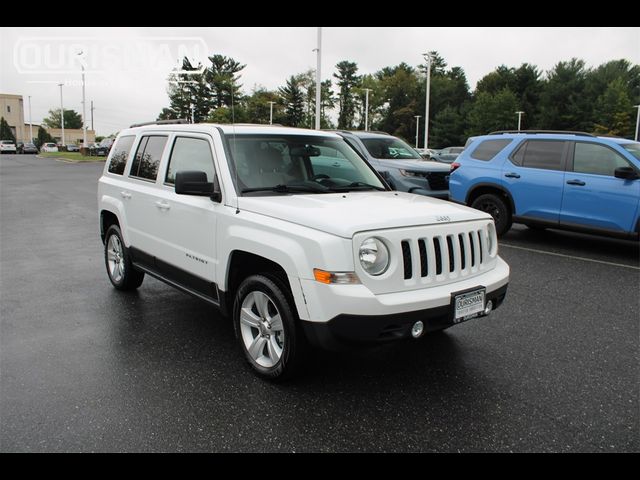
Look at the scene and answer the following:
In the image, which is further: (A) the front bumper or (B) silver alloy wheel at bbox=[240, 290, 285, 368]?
(B) silver alloy wheel at bbox=[240, 290, 285, 368]

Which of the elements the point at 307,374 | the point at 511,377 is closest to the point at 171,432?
the point at 307,374

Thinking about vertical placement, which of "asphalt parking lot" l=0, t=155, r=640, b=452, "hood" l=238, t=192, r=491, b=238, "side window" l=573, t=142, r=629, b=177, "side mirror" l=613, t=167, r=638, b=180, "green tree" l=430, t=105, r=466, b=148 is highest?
"green tree" l=430, t=105, r=466, b=148

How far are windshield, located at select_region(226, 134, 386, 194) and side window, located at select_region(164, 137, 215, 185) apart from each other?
257 mm

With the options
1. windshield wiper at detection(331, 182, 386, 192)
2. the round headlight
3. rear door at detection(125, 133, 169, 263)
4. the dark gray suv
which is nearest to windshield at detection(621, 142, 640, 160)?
the dark gray suv

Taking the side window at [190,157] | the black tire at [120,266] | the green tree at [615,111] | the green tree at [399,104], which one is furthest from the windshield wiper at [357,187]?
the green tree at [399,104]

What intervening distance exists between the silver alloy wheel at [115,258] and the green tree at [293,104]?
180 feet

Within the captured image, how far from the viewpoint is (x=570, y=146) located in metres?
8.84

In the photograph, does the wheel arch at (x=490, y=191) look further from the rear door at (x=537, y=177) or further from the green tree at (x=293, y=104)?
the green tree at (x=293, y=104)

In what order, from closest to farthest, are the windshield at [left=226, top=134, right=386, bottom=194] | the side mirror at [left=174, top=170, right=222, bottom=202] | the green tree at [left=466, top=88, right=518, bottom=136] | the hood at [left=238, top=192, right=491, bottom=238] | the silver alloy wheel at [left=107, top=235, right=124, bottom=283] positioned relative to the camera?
the hood at [left=238, top=192, right=491, bottom=238] < the side mirror at [left=174, top=170, right=222, bottom=202] < the windshield at [left=226, top=134, right=386, bottom=194] < the silver alloy wheel at [left=107, top=235, right=124, bottom=283] < the green tree at [left=466, top=88, right=518, bottom=136]

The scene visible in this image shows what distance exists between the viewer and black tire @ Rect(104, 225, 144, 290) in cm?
601

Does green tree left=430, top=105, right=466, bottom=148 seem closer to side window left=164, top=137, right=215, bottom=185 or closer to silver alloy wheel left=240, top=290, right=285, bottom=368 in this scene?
side window left=164, top=137, right=215, bottom=185

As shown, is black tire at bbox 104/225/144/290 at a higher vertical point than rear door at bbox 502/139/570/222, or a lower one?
lower
